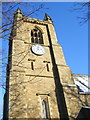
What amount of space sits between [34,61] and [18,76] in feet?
10.6

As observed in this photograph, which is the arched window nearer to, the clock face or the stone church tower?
the stone church tower

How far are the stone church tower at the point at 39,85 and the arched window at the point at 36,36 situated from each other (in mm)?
1485

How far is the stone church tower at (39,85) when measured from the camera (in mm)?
8387

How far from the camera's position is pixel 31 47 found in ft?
44.0

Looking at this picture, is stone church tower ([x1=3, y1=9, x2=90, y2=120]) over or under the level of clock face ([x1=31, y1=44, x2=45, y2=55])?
under

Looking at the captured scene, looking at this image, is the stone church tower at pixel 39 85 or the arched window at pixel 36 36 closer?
the stone church tower at pixel 39 85

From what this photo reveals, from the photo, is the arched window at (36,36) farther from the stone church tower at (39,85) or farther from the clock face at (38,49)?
the clock face at (38,49)

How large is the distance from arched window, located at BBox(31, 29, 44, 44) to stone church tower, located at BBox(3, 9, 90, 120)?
149 centimetres

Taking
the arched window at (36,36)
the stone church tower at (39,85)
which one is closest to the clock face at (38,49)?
the stone church tower at (39,85)

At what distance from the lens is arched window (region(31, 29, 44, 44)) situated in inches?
625

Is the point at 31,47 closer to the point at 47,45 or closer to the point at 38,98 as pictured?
the point at 47,45

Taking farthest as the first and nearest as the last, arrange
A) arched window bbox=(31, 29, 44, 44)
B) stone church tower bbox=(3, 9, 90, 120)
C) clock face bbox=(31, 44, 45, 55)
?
1. arched window bbox=(31, 29, 44, 44)
2. clock face bbox=(31, 44, 45, 55)
3. stone church tower bbox=(3, 9, 90, 120)

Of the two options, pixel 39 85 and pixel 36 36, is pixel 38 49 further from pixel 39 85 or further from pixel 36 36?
pixel 39 85

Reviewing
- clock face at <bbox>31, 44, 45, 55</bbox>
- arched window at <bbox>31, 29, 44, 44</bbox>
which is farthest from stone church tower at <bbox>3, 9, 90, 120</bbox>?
arched window at <bbox>31, 29, 44, 44</bbox>
